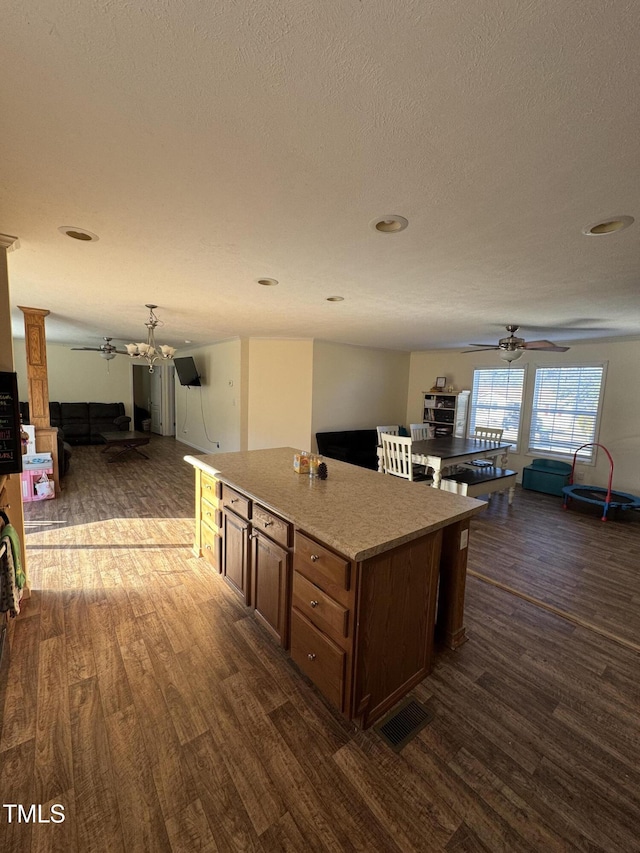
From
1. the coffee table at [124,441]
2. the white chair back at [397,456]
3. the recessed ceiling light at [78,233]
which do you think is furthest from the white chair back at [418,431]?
the coffee table at [124,441]

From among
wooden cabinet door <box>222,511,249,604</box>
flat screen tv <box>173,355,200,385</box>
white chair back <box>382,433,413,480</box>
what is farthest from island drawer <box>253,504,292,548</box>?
flat screen tv <box>173,355,200,385</box>

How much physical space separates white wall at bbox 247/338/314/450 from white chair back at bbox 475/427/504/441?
9.25 ft

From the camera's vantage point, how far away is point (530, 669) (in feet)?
6.33

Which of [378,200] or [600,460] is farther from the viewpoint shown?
[600,460]

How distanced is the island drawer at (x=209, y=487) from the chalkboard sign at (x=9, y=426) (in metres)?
1.17

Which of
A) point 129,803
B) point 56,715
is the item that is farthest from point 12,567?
point 129,803

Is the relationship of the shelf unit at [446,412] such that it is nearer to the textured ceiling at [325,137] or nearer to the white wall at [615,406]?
the white wall at [615,406]

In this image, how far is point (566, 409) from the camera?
543cm

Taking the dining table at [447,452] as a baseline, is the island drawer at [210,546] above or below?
below

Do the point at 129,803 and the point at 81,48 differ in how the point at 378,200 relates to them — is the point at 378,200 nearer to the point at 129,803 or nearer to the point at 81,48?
the point at 81,48

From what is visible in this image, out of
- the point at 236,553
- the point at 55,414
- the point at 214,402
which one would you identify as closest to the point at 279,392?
the point at 214,402

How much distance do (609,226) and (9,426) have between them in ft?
11.6

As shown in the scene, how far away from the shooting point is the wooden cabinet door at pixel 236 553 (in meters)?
2.25

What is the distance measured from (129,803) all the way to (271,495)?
130 cm
